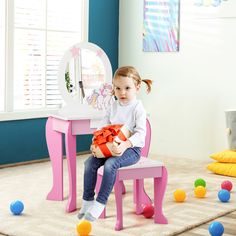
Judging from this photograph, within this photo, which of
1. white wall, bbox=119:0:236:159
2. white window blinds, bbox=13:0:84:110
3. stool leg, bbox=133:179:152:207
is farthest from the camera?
white wall, bbox=119:0:236:159

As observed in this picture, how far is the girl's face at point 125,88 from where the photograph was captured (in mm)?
3008

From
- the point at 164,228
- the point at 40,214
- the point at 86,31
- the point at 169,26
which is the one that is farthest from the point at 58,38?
the point at 164,228

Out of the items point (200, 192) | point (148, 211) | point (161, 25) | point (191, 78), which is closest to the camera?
point (148, 211)

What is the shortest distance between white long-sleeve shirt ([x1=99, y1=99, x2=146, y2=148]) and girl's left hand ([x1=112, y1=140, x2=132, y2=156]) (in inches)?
0.9

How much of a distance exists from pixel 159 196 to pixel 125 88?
23.4 inches

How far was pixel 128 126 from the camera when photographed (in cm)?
302

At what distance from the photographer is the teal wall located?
15.4ft

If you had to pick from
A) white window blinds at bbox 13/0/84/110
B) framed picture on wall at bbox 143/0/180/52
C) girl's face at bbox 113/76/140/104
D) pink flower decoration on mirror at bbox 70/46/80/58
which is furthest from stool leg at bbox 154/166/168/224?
framed picture on wall at bbox 143/0/180/52

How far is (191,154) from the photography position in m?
5.17

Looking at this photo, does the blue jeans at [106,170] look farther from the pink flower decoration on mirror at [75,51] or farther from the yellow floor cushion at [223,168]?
the yellow floor cushion at [223,168]

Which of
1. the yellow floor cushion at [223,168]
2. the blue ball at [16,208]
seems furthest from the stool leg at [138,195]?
the yellow floor cushion at [223,168]

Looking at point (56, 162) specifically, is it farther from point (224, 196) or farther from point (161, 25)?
point (161, 25)

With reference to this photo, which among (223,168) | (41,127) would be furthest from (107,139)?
(41,127)

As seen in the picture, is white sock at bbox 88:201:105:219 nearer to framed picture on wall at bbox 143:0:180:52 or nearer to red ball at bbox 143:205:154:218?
red ball at bbox 143:205:154:218
